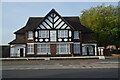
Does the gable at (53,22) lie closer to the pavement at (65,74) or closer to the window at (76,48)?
the window at (76,48)

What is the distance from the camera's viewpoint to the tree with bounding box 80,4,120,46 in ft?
163

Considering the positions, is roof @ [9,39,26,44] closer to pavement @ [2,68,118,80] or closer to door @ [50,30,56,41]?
door @ [50,30,56,41]

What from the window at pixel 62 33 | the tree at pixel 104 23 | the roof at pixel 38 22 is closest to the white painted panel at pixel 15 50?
the roof at pixel 38 22

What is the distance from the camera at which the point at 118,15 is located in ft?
177

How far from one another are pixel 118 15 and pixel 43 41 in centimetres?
2511

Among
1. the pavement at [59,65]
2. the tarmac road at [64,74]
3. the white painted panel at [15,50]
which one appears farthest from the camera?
the white painted panel at [15,50]

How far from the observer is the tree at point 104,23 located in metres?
49.6

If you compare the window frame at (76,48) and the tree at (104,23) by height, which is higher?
the tree at (104,23)

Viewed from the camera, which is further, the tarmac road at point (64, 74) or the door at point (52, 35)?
the door at point (52, 35)

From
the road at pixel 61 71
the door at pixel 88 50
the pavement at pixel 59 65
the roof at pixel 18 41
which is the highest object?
the roof at pixel 18 41

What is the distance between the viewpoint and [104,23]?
2002 inches

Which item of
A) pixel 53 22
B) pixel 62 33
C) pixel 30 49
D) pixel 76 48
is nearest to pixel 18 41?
pixel 30 49

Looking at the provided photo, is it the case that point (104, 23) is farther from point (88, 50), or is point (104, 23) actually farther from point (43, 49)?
point (43, 49)

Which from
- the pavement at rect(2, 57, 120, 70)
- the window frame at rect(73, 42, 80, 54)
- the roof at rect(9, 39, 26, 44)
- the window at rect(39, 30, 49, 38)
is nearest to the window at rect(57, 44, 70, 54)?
the window frame at rect(73, 42, 80, 54)
